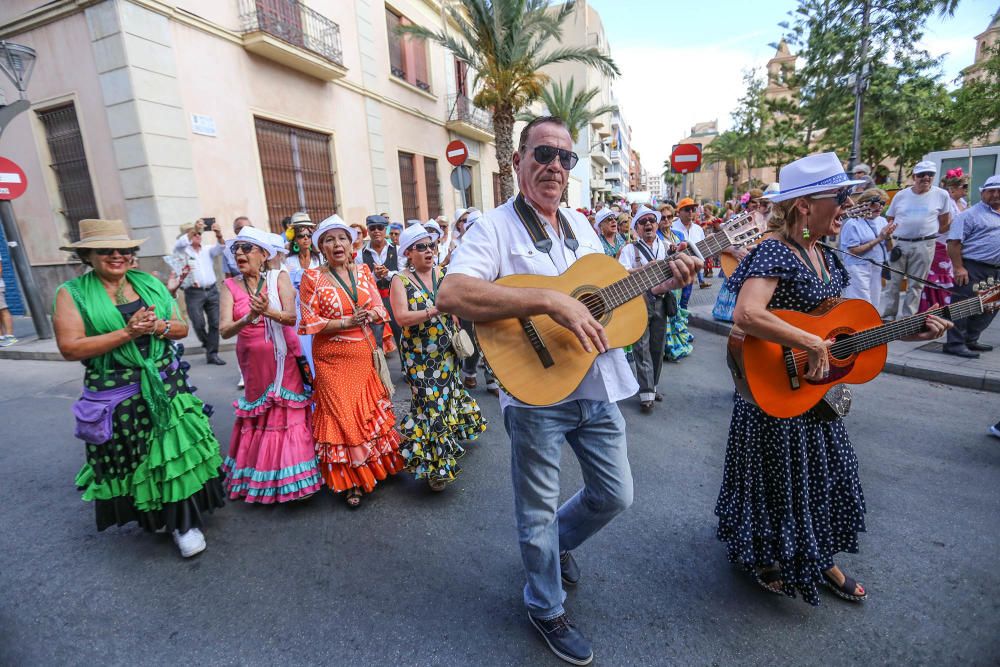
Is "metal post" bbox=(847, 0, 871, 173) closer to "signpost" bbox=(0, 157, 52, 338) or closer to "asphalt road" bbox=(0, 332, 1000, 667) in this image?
"asphalt road" bbox=(0, 332, 1000, 667)

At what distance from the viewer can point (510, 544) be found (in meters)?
2.97

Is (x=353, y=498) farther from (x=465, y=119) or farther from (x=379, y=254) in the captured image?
(x=465, y=119)

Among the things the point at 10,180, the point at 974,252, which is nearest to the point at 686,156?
the point at 974,252

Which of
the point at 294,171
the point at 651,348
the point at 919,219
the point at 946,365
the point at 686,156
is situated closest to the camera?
the point at 651,348

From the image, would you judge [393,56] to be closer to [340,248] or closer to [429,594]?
[340,248]

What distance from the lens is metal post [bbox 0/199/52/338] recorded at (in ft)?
29.4

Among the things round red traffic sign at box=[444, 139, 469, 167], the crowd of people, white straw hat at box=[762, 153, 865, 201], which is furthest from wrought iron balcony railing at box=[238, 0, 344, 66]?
white straw hat at box=[762, 153, 865, 201]

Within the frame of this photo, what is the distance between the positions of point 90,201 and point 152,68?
310cm

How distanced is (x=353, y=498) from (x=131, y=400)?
1.47 meters

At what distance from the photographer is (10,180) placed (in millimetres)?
8547

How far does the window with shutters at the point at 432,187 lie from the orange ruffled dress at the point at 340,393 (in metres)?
14.5

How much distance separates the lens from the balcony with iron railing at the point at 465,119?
18484mm

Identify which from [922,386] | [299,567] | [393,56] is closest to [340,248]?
[299,567]

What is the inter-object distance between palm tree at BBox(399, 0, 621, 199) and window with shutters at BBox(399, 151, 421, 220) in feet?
9.82
